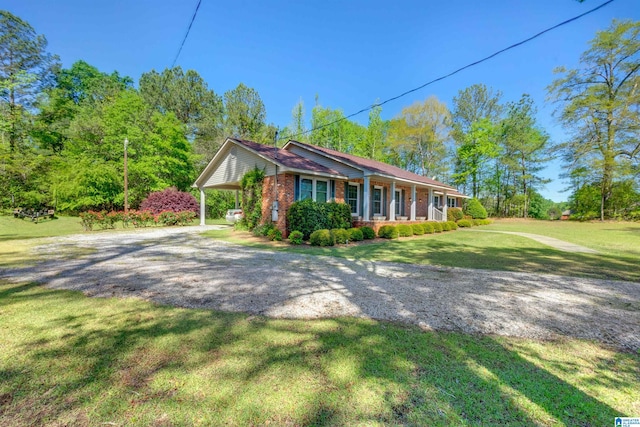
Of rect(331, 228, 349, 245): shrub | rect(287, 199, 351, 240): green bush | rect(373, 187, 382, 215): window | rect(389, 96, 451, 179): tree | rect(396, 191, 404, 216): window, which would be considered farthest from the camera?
rect(389, 96, 451, 179): tree

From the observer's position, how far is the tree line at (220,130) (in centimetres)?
2142

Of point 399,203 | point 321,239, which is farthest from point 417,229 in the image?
point 321,239

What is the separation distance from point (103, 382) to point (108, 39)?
15.9 meters

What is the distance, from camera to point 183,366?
2324mm

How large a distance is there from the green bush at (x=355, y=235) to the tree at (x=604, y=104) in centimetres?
2520

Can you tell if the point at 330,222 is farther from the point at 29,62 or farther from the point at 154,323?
the point at 29,62

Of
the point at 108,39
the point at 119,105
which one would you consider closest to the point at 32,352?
the point at 108,39

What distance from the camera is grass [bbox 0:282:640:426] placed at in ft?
5.88

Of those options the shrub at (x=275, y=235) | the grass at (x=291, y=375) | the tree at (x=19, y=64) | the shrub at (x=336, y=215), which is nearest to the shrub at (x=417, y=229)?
the shrub at (x=336, y=215)

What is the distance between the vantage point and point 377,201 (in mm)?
17500

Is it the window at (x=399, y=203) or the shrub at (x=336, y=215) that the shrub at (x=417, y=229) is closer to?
the shrub at (x=336, y=215)

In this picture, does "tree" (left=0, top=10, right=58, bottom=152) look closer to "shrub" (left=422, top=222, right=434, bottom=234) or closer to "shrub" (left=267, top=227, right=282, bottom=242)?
"shrub" (left=267, top=227, right=282, bottom=242)

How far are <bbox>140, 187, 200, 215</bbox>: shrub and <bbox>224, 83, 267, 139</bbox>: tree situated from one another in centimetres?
1064

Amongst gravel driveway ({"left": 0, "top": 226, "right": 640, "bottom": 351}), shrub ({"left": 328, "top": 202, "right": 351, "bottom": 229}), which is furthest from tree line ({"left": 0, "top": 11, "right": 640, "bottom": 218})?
gravel driveway ({"left": 0, "top": 226, "right": 640, "bottom": 351})
